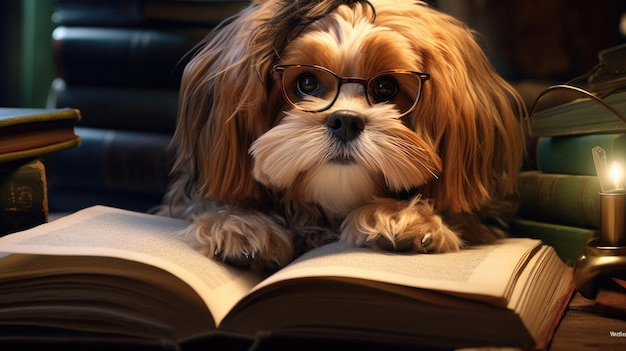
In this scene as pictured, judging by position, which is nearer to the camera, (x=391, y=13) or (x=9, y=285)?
(x=9, y=285)

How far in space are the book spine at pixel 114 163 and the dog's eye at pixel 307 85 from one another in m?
0.87

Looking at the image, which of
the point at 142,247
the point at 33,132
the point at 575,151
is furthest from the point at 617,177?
the point at 33,132

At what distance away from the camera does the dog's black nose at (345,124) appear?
130 cm

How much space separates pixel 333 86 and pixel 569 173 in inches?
23.9

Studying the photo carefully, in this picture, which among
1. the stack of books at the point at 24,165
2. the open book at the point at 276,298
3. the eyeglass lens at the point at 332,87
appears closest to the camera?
the open book at the point at 276,298

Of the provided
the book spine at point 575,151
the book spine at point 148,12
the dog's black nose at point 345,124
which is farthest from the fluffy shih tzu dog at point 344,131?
the book spine at point 148,12

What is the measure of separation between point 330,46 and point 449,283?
508 mm

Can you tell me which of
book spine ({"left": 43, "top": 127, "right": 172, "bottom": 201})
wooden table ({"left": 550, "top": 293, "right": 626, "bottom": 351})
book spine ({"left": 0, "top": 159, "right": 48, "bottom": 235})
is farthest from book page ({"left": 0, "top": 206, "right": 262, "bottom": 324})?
book spine ({"left": 43, "top": 127, "right": 172, "bottom": 201})

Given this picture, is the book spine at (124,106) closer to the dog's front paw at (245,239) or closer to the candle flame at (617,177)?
the dog's front paw at (245,239)

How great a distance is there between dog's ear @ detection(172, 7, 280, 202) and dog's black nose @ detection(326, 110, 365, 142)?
176 millimetres

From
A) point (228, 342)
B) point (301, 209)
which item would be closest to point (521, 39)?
point (301, 209)

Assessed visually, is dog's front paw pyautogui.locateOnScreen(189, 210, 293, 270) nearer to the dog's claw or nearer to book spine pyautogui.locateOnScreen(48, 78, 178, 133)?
the dog's claw

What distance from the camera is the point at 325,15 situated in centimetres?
141

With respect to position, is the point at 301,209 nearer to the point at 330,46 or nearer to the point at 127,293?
the point at 330,46
